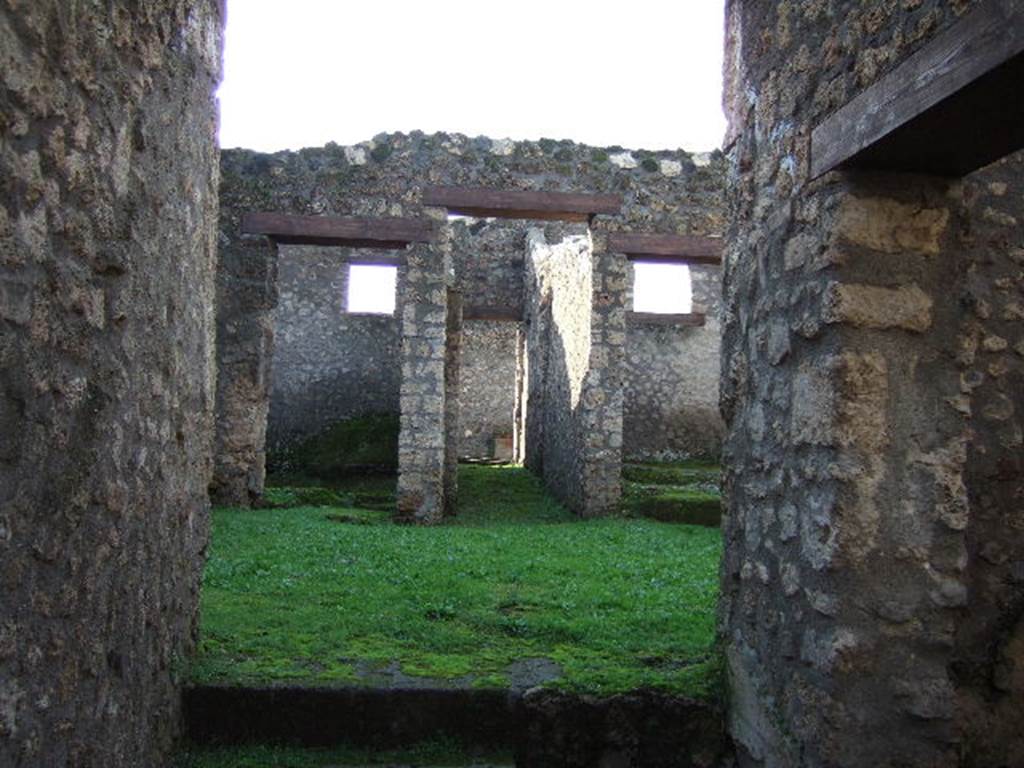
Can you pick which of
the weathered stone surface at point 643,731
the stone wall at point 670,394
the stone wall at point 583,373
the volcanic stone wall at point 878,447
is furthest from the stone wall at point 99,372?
the stone wall at point 670,394

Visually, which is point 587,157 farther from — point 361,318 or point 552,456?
point 361,318

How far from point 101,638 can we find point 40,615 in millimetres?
488

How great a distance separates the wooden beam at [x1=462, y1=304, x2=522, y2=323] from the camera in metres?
16.3

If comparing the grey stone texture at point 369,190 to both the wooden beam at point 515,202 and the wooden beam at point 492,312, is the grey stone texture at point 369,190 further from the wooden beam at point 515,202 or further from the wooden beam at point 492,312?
the wooden beam at point 492,312

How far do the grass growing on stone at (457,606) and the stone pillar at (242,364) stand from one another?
181cm

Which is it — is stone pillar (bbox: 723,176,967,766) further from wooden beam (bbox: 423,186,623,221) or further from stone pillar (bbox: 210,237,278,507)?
stone pillar (bbox: 210,237,278,507)

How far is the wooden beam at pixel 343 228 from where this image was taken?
463 inches

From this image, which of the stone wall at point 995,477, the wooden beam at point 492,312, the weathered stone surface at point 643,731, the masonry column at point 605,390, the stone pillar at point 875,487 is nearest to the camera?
the stone pillar at point 875,487

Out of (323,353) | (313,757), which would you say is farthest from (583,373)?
(313,757)

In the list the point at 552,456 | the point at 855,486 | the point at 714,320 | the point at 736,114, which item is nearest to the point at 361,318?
the point at 552,456

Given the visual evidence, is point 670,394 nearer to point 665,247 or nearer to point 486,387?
point 486,387

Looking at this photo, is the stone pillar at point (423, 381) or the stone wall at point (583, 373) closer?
the stone pillar at point (423, 381)

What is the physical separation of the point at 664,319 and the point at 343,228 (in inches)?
288

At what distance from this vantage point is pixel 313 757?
146 inches
